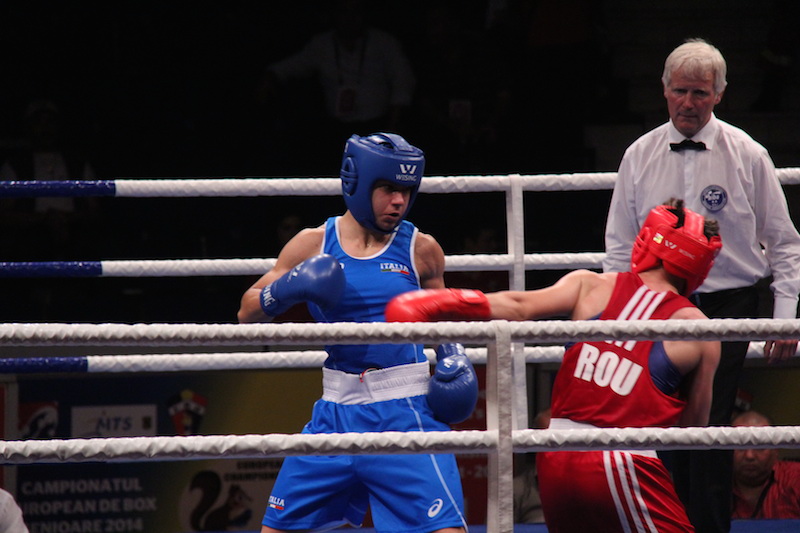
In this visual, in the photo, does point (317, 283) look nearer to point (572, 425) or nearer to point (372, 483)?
point (372, 483)

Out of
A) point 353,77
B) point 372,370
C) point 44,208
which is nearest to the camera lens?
point 372,370

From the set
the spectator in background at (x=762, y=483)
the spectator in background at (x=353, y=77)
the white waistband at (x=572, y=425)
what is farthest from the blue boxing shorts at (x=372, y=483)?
the spectator in background at (x=353, y=77)

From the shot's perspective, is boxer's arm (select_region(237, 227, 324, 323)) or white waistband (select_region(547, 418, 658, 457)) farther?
boxer's arm (select_region(237, 227, 324, 323))

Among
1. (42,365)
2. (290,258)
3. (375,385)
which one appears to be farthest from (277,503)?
(42,365)

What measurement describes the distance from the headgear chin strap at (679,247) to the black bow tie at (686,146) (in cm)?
76

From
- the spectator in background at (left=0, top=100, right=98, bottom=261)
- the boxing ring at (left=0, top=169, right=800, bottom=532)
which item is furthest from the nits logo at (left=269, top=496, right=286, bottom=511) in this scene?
the spectator in background at (left=0, top=100, right=98, bottom=261)

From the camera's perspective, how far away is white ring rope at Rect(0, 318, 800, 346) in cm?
182

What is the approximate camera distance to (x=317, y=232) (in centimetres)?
267

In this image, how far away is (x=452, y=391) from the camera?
2.43 metres

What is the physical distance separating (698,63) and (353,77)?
3.28 metres

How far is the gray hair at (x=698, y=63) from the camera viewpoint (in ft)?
9.61

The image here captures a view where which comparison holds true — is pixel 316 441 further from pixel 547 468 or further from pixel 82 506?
pixel 82 506

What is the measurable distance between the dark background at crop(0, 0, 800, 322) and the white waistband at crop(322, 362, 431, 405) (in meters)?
2.63

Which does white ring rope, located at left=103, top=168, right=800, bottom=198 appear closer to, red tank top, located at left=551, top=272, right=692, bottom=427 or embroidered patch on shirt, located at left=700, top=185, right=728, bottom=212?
embroidered patch on shirt, located at left=700, top=185, right=728, bottom=212
